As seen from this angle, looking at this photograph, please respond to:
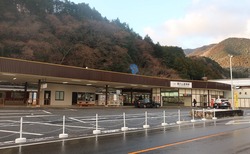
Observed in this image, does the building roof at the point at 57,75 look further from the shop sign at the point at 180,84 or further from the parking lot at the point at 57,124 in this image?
the parking lot at the point at 57,124

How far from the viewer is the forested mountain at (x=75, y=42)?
57.4 m

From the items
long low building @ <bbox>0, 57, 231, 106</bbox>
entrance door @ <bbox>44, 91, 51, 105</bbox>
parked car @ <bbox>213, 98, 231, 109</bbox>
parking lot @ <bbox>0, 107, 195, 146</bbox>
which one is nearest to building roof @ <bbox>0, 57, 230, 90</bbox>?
long low building @ <bbox>0, 57, 231, 106</bbox>

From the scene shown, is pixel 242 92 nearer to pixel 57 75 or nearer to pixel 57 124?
pixel 57 75

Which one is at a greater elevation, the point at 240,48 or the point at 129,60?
the point at 240,48

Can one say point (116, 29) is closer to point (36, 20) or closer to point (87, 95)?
point (36, 20)

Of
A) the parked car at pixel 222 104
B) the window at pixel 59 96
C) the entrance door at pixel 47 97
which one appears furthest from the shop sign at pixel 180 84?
the entrance door at pixel 47 97

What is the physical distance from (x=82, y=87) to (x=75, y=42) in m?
→ 28.8

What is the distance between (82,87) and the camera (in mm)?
40312

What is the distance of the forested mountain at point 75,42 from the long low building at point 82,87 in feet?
55.2

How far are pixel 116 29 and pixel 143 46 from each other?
10.4 m

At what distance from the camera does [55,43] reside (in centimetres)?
6244

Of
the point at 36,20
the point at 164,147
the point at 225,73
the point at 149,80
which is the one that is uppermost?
the point at 36,20

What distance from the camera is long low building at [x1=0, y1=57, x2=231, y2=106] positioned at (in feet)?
93.4

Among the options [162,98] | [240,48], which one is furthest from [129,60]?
[240,48]
